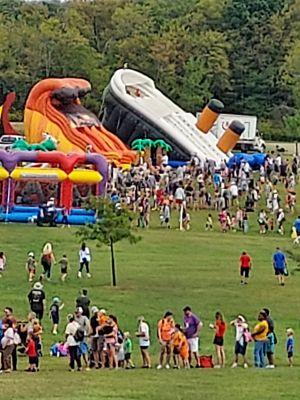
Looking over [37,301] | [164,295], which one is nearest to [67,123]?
[164,295]

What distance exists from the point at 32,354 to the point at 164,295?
1007cm

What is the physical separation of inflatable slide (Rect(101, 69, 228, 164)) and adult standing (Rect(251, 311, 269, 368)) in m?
34.8

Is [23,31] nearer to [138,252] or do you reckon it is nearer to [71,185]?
[71,185]

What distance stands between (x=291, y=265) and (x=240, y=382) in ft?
55.8

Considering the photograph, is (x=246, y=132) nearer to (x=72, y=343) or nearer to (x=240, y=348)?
(x=240, y=348)

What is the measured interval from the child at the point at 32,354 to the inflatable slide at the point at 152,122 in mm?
36180

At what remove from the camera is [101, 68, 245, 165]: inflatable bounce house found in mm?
59969

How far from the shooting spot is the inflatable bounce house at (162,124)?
59969mm

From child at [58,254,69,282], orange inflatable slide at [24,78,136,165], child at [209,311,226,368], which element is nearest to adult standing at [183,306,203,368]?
child at [209,311,226,368]

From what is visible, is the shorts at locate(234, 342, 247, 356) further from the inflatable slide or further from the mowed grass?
the inflatable slide

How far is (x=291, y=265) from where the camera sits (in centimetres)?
3819

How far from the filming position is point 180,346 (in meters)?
23.5

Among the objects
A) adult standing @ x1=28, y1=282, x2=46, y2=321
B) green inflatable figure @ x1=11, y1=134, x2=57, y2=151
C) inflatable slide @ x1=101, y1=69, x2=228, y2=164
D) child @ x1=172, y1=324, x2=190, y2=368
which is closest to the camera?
child @ x1=172, y1=324, x2=190, y2=368

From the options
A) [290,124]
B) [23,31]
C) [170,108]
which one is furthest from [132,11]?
[170,108]
